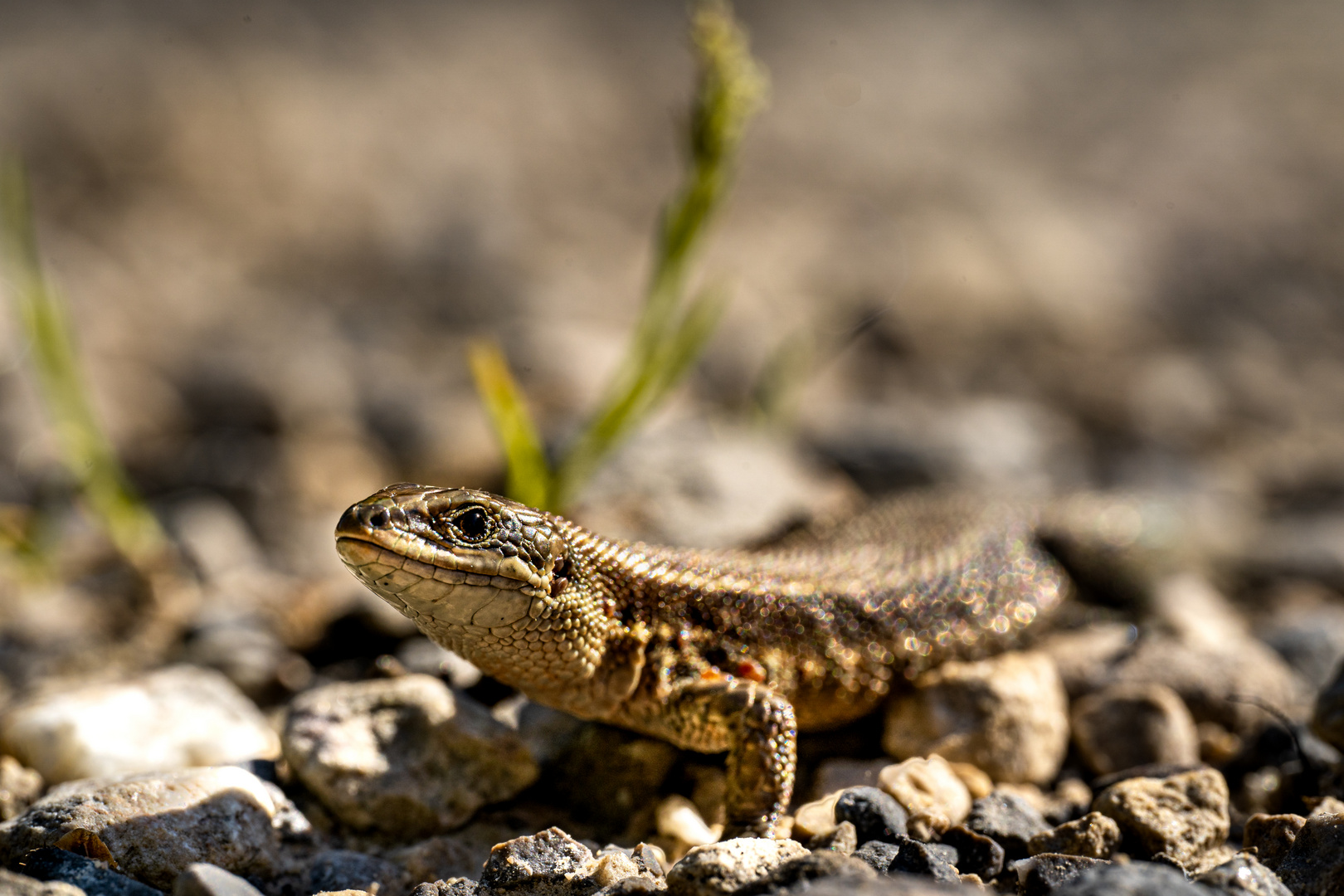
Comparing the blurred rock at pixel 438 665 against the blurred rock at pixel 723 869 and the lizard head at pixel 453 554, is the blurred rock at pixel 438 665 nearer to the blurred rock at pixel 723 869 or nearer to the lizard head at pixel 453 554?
the lizard head at pixel 453 554

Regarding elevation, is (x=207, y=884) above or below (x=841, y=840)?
above

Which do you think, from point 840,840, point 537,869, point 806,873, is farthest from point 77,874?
point 840,840

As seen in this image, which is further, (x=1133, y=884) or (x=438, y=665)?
(x=438, y=665)

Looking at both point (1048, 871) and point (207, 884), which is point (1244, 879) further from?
point (207, 884)

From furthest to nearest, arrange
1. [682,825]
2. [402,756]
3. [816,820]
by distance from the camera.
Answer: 1. [402,756]
2. [682,825]
3. [816,820]

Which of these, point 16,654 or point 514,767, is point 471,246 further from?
point 514,767

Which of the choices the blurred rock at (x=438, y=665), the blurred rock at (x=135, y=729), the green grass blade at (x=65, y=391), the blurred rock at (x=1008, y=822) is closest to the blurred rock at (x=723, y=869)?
the blurred rock at (x=1008, y=822)

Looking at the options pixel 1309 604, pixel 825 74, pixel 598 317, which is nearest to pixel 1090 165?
pixel 825 74
